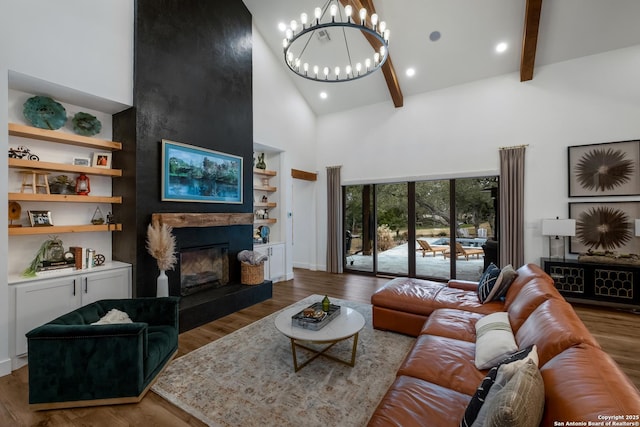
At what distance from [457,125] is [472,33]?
1.59 metres

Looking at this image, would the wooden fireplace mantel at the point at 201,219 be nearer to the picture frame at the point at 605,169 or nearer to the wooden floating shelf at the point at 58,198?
the wooden floating shelf at the point at 58,198

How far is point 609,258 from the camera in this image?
4316 millimetres

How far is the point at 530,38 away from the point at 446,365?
17.2ft

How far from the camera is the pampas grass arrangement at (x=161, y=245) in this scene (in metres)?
3.41

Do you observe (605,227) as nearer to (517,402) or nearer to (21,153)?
(517,402)

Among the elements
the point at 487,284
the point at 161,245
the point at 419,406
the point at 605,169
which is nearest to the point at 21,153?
the point at 161,245

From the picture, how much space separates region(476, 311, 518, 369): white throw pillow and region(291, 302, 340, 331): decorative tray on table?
130 cm

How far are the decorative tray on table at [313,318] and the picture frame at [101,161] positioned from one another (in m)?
3.08

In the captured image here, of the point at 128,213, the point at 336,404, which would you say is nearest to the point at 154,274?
the point at 128,213

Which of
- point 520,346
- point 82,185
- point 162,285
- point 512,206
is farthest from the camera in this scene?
point 512,206

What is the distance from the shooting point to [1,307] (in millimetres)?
2566

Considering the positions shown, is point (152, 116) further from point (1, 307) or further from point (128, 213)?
point (1, 307)

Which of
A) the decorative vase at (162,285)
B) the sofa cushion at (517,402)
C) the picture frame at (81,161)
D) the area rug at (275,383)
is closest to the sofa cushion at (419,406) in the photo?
the sofa cushion at (517,402)

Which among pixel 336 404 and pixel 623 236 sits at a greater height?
pixel 623 236
